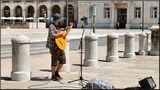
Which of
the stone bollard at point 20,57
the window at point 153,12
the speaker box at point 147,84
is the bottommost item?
the speaker box at point 147,84

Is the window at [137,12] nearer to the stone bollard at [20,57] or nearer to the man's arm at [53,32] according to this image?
the stone bollard at [20,57]

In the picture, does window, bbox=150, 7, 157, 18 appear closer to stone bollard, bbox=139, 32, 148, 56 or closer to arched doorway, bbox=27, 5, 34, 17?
arched doorway, bbox=27, 5, 34, 17

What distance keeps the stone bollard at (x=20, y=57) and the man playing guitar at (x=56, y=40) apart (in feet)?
2.02

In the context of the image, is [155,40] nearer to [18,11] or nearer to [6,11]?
[18,11]

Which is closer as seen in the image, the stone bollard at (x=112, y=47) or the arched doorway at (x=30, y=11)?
the stone bollard at (x=112, y=47)

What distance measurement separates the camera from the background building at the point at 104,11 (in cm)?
7992

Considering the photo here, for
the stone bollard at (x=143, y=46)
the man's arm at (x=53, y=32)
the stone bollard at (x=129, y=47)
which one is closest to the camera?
the man's arm at (x=53, y=32)

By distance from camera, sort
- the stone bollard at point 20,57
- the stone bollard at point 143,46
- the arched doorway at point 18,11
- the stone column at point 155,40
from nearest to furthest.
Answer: the stone bollard at point 20,57, the stone column at point 155,40, the stone bollard at point 143,46, the arched doorway at point 18,11

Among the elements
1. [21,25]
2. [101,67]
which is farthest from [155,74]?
[21,25]

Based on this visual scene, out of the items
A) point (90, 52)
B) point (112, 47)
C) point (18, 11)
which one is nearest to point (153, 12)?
point (18, 11)

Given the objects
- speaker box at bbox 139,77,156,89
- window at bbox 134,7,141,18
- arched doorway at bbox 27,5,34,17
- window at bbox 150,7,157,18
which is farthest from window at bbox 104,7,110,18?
speaker box at bbox 139,77,156,89

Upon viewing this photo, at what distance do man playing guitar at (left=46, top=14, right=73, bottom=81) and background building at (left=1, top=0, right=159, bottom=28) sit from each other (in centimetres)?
6469

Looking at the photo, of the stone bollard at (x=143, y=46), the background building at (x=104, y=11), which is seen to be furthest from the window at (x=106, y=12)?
the stone bollard at (x=143, y=46)

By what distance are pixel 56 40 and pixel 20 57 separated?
1.07 m
